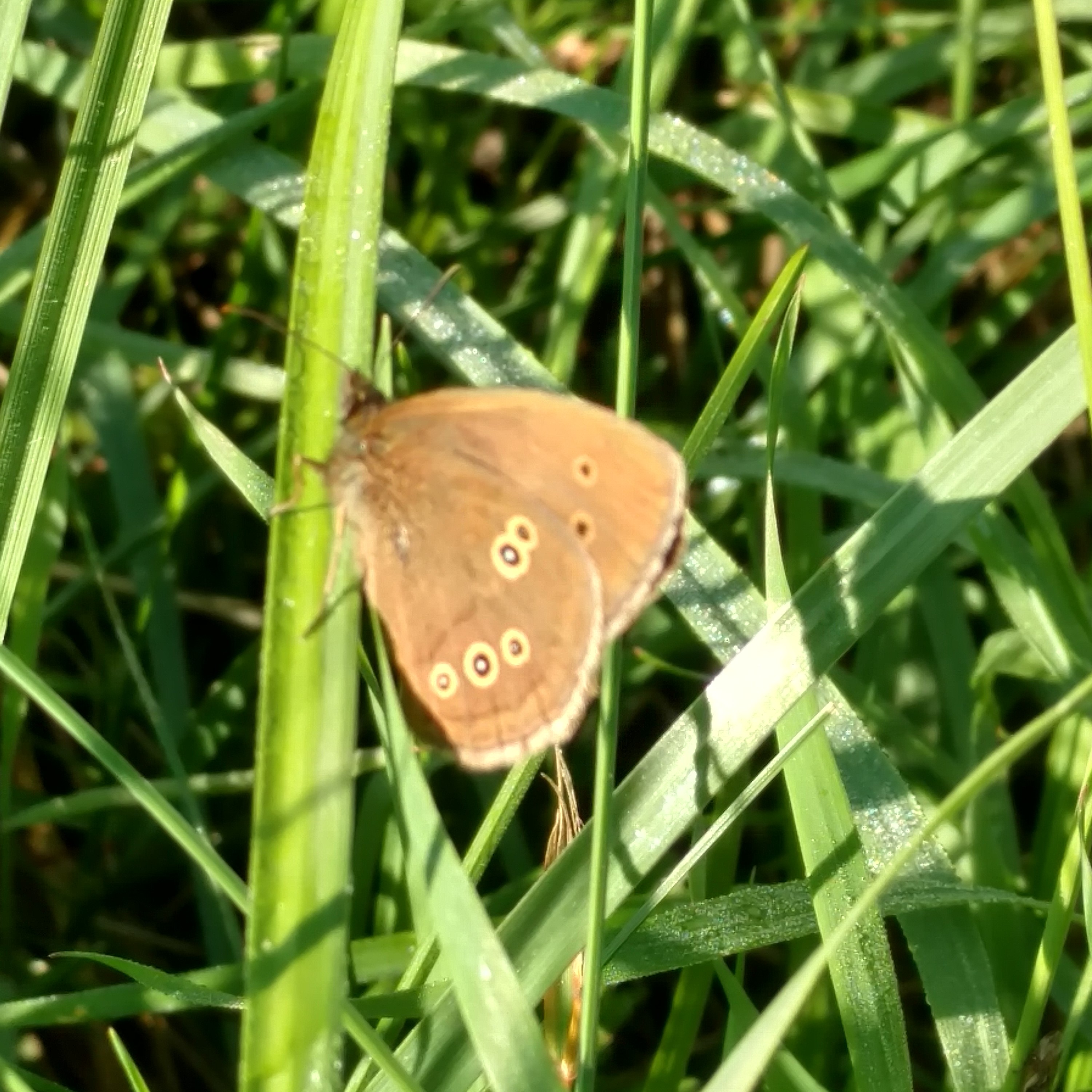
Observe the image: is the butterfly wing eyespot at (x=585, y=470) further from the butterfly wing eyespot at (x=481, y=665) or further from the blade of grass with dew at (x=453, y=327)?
the blade of grass with dew at (x=453, y=327)

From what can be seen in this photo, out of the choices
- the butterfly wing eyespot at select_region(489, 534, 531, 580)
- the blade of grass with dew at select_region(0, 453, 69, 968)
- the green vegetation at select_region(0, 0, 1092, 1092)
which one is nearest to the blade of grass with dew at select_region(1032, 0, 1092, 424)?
the green vegetation at select_region(0, 0, 1092, 1092)

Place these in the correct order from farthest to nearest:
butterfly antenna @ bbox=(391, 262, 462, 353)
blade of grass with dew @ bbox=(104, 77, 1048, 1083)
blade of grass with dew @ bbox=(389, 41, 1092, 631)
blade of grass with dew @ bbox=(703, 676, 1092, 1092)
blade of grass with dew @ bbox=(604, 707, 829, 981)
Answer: blade of grass with dew @ bbox=(389, 41, 1092, 631) → blade of grass with dew @ bbox=(104, 77, 1048, 1083) → butterfly antenna @ bbox=(391, 262, 462, 353) → blade of grass with dew @ bbox=(604, 707, 829, 981) → blade of grass with dew @ bbox=(703, 676, 1092, 1092)

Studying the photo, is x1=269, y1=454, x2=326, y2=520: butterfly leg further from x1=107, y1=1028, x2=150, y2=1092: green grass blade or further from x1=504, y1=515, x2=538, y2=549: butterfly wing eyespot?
x1=107, y1=1028, x2=150, y2=1092: green grass blade

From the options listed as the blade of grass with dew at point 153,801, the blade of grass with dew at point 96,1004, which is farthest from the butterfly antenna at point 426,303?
the blade of grass with dew at point 96,1004

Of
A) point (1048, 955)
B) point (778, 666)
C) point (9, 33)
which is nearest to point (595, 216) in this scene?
point (9, 33)

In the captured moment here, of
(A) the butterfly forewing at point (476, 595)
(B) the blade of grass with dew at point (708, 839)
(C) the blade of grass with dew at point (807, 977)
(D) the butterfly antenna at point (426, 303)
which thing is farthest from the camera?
(D) the butterfly antenna at point (426, 303)

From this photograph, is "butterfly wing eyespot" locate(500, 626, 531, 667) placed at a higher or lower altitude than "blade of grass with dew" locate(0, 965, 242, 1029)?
higher
